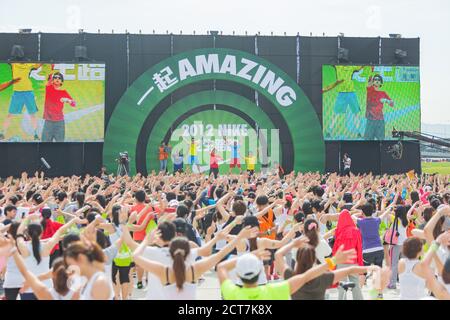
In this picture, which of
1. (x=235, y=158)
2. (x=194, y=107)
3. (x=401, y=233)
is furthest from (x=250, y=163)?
(x=401, y=233)

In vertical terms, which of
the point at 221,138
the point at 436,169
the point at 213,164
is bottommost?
the point at 436,169

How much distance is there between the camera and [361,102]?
26703 mm

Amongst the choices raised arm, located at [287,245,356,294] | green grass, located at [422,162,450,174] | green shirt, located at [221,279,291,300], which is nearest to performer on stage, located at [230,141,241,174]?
raised arm, located at [287,245,356,294]

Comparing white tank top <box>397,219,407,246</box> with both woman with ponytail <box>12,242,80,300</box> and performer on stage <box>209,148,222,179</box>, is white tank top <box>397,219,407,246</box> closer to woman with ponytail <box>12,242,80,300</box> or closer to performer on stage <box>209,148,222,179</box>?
woman with ponytail <box>12,242,80,300</box>

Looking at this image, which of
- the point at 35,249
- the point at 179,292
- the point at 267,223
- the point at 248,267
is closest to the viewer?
the point at 248,267

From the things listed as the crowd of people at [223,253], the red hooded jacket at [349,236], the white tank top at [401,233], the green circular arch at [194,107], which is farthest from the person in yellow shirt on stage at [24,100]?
the red hooded jacket at [349,236]

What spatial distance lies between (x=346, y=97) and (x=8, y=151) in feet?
46.2

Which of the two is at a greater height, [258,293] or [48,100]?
[48,100]

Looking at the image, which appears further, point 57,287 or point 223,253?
point 223,253

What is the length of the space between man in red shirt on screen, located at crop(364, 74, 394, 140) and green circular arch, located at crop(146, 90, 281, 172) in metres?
4.02

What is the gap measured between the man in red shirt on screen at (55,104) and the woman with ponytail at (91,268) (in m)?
21.5

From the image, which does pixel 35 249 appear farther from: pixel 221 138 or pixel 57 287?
pixel 221 138

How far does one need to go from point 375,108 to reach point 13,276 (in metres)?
21.7
